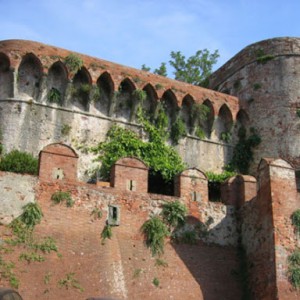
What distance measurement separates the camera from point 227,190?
70.9 feet

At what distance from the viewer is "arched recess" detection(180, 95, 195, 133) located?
87.5ft

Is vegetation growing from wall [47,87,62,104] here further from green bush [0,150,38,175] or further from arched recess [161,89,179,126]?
arched recess [161,89,179,126]

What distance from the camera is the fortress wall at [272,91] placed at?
26.4m

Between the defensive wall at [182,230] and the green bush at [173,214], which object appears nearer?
the defensive wall at [182,230]

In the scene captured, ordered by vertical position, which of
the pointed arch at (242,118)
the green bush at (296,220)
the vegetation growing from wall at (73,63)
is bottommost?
Answer: the green bush at (296,220)

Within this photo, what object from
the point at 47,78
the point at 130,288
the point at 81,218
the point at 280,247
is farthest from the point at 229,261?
the point at 47,78

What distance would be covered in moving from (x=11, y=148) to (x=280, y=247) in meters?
10.3

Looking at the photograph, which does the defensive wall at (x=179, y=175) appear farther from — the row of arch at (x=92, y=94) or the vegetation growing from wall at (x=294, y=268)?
the vegetation growing from wall at (x=294, y=268)

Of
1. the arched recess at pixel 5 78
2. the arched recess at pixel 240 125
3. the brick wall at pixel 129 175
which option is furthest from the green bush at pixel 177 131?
the arched recess at pixel 5 78

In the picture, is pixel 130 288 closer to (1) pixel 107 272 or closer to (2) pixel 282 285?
(1) pixel 107 272

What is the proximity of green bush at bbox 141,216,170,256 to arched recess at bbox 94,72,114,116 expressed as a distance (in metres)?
6.89

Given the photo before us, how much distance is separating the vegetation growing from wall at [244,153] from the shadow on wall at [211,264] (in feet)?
22.1

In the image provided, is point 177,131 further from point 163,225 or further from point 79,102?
point 163,225

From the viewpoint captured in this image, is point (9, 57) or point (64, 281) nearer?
point (64, 281)
